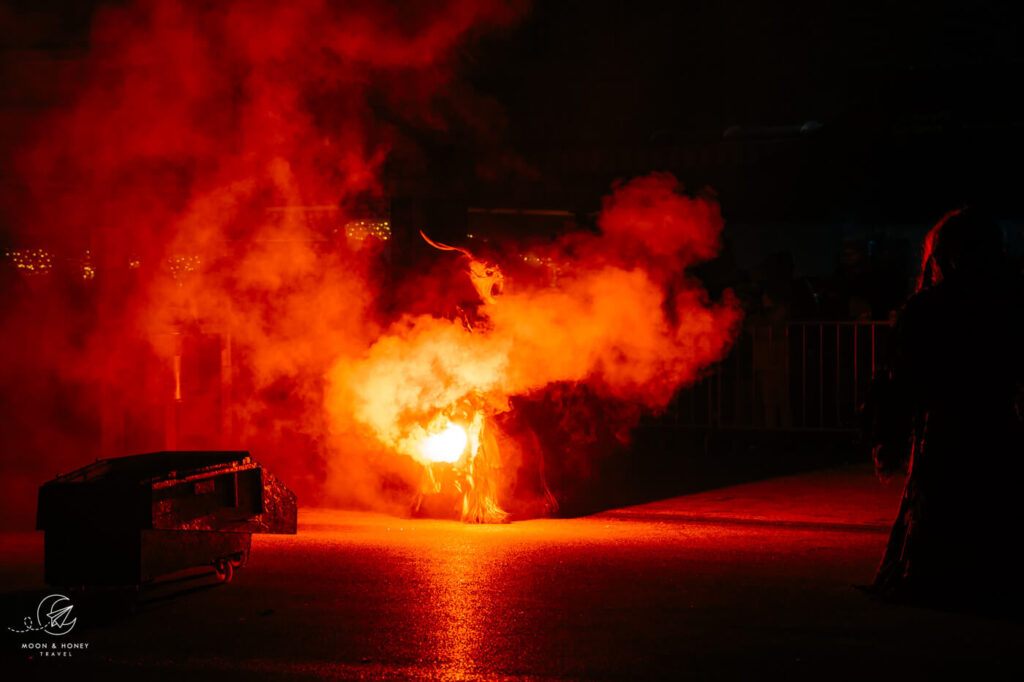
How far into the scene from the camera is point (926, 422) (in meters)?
6.22

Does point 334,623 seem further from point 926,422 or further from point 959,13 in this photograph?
point 959,13

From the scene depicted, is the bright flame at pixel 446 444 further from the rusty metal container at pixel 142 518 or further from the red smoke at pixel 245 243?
the rusty metal container at pixel 142 518

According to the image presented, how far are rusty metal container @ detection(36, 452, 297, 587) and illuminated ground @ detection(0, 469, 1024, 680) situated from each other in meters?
0.26

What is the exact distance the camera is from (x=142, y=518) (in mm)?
6176

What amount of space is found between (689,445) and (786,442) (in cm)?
110

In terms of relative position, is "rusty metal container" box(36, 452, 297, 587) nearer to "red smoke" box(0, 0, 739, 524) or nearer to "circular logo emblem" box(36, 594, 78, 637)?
"circular logo emblem" box(36, 594, 78, 637)

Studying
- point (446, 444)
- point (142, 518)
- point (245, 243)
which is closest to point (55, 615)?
point (142, 518)

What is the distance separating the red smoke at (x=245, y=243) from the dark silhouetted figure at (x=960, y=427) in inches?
152

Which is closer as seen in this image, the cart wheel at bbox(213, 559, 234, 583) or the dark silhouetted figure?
the dark silhouetted figure

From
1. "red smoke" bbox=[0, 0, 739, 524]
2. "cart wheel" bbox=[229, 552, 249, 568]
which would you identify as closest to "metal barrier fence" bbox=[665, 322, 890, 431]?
"red smoke" bbox=[0, 0, 739, 524]

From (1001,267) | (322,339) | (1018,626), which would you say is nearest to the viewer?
(1018,626)

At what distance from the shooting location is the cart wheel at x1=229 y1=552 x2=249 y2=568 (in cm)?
699

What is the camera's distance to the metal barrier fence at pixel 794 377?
12.6 metres

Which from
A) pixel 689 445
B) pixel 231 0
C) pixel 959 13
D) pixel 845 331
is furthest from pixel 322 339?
pixel 959 13
